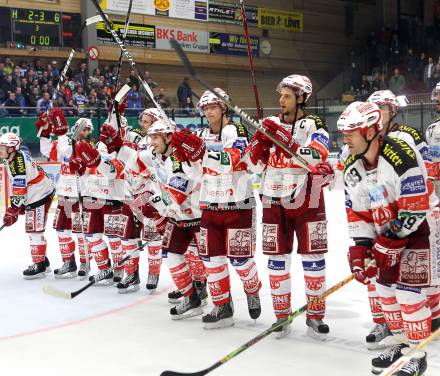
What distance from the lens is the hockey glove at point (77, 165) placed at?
5.46 metres

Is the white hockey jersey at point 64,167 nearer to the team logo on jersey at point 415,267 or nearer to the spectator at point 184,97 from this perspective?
the team logo on jersey at point 415,267

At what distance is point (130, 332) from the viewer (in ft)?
13.9

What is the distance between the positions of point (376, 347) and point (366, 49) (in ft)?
56.0

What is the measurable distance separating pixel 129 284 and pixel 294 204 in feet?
6.24

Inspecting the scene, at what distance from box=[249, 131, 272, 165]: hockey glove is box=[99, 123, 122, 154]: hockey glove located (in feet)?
5.34

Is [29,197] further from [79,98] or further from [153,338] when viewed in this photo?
[79,98]

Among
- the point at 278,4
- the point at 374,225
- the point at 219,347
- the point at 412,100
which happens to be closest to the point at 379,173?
the point at 374,225

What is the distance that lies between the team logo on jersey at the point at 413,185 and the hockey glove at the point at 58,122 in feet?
12.2

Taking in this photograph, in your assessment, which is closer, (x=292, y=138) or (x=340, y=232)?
(x=292, y=138)

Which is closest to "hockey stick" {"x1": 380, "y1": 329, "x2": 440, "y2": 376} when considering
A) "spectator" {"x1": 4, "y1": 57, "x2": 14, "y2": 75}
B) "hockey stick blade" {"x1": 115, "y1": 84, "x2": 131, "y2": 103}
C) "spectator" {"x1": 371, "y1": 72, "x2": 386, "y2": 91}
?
"hockey stick blade" {"x1": 115, "y1": 84, "x2": 131, "y2": 103}

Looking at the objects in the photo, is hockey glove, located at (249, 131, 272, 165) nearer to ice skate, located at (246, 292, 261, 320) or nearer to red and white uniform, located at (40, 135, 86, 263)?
ice skate, located at (246, 292, 261, 320)

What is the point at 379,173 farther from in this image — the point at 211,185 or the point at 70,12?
the point at 70,12

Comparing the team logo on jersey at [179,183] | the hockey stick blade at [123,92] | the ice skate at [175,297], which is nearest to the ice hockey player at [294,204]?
the team logo on jersey at [179,183]

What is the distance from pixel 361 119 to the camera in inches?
115
